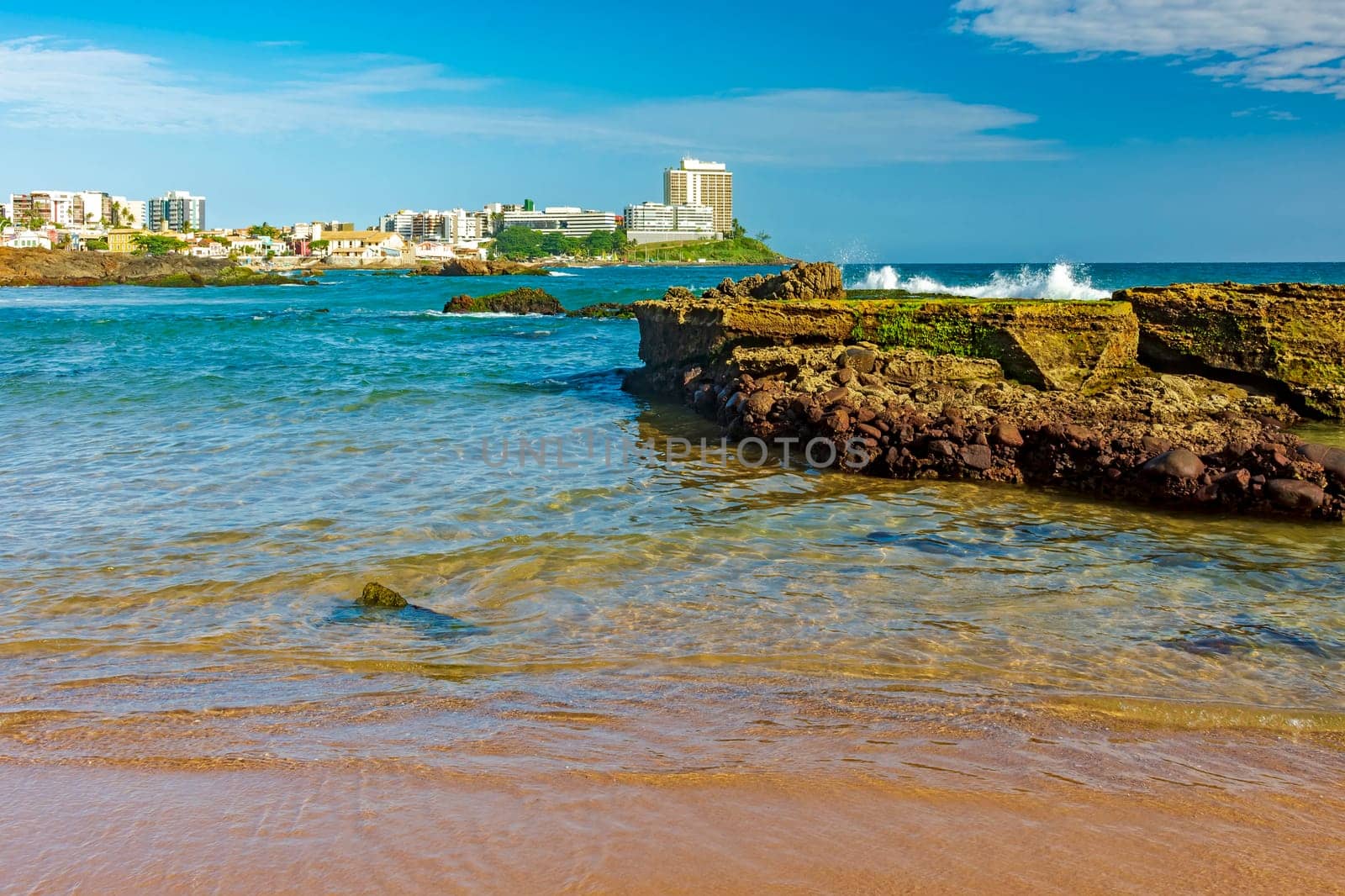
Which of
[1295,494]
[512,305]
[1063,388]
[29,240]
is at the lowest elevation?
[1295,494]

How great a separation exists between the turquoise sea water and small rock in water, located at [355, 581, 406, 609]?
0.13 meters

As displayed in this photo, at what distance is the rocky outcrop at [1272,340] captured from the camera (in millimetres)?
11648

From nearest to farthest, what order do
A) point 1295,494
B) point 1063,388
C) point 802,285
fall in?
point 1295,494, point 1063,388, point 802,285

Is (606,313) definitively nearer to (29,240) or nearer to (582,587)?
(582,587)

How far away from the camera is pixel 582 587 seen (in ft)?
20.8

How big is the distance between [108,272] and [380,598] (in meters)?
102

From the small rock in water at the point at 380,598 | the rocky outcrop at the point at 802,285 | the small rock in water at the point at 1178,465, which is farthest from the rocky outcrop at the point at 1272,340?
the small rock in water at the point at 380,598

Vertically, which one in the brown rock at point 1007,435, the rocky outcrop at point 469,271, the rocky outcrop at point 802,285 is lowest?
the brown rock at point 1007,435

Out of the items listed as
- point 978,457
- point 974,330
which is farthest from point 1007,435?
point 974,330

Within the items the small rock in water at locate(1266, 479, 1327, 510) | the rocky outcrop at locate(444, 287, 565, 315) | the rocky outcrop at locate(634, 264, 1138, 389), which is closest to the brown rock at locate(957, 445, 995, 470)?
the small rock in water at locate(1266, 479, 1327, 510)

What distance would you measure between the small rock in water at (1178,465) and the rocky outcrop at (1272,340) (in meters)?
4.17

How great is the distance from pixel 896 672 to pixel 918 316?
846 centimetres

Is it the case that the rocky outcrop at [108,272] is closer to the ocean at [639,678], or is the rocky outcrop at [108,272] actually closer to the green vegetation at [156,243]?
the green vegetation at [156,243]

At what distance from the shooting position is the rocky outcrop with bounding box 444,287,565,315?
4250cm
